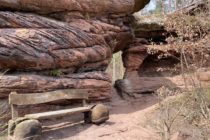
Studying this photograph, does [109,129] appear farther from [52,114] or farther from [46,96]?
[46,96]

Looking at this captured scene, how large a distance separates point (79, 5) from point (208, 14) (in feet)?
11.7

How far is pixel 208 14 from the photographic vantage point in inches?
305

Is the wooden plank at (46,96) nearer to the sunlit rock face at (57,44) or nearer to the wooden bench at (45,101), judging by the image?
the wooden bench at (45,101)

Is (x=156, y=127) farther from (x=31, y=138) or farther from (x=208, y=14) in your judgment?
(x=208, y=14)

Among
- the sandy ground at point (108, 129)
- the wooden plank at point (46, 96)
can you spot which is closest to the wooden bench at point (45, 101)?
the wooden plank at point (46, 96)

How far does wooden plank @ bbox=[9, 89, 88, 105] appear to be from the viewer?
21.2 feet

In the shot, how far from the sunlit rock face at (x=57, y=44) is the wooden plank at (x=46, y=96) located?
0.35 metres

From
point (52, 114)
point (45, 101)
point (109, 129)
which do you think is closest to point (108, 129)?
point (109, 129)

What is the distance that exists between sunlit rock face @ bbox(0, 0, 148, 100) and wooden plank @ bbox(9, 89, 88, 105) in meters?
0.35

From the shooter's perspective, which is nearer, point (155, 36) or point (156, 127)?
point (156, 127)

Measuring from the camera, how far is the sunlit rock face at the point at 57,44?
7.39m

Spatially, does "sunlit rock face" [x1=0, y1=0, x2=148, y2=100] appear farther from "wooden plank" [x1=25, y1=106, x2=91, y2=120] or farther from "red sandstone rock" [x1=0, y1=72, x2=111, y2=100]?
"wooden plank" [x1=25, y1=106, x2=91, y2=120]

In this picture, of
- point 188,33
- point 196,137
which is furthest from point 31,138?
point 188,33

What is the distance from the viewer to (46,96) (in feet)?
23.5
